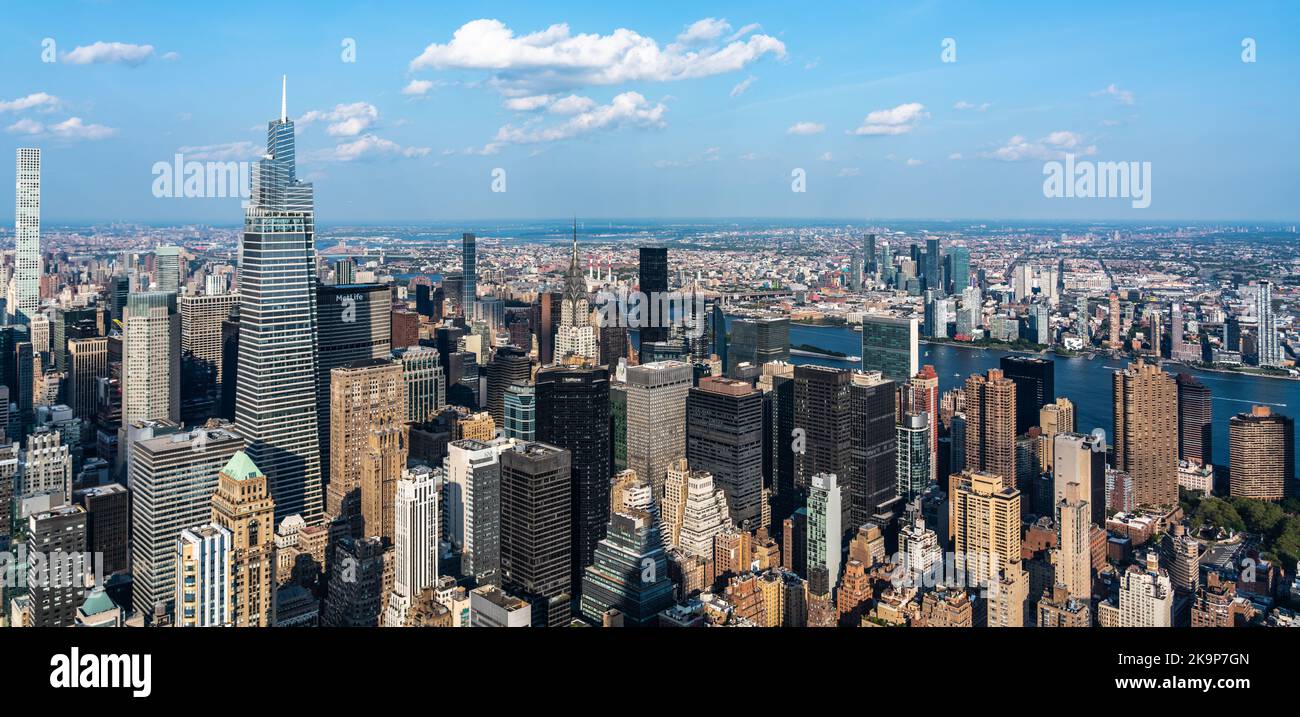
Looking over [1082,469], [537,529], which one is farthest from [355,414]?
[1082,469]

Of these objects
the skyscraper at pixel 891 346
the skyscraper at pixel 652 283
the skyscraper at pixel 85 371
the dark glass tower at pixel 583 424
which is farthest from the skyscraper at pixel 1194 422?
the skyscraper at pixel 85 371

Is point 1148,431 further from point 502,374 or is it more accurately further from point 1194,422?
point 502,374

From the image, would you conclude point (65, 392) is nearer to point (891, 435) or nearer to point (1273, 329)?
point (891, 435)

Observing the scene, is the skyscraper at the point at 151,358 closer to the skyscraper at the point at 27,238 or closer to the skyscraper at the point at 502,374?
the skyscraper at the point at 27,238

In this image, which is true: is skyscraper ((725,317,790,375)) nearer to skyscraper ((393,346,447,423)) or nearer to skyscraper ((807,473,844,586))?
skyscraper ((393,346,447,423))

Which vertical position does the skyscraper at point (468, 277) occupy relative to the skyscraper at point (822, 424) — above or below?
above

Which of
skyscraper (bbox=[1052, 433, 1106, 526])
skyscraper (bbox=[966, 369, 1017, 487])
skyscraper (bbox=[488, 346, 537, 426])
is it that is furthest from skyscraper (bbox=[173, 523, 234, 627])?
skyscraper (bbox=[966, 369, 1017, 487])

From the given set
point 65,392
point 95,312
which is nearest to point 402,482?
point 65,392
